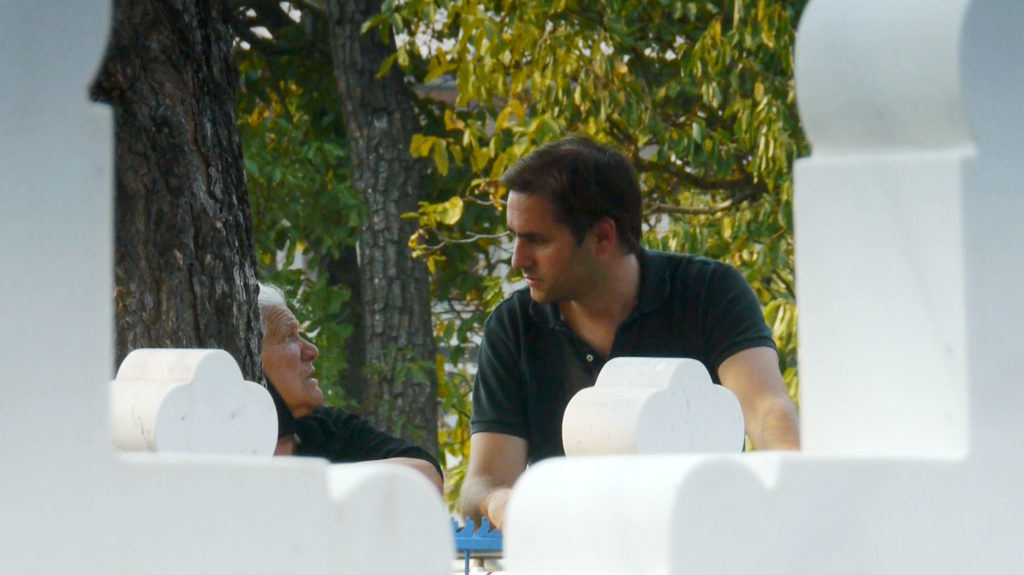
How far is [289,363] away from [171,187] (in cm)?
70

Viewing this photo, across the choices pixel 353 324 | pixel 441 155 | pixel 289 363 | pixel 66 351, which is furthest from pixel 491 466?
pixel 353 324

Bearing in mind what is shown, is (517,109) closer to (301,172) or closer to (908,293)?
(301,172)

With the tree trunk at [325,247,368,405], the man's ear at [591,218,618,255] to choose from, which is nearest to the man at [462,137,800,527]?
the man's ear at [591,218,618,255]

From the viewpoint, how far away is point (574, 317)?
401cm

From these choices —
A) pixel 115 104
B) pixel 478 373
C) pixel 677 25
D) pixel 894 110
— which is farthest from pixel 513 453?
pixel 677 25

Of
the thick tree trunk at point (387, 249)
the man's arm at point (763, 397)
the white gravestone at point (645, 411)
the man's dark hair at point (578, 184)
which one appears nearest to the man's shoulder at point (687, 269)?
the man's dark hair at point (578, 184)

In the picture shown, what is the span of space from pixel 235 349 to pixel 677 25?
4.02 meters

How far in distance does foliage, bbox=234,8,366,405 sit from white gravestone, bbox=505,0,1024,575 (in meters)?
6.56

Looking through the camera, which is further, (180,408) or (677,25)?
(677,25)

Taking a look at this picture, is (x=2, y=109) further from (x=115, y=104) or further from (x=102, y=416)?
(x=115, y=104)

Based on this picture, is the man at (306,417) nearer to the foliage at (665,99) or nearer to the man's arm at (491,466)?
the man's arm at (491,466)

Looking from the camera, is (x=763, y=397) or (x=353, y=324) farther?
(x=353, y=324)

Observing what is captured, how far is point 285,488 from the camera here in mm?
1475

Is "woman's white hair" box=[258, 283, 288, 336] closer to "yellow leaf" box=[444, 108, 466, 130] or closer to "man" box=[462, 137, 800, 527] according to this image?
"man" box=[462, 137, 800, 527]
